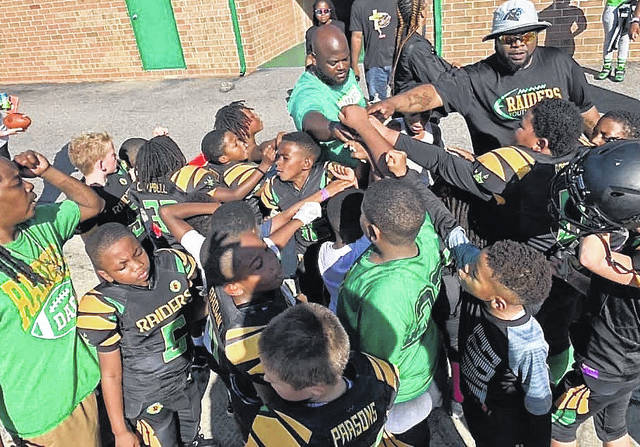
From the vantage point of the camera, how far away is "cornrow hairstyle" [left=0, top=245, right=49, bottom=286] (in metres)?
2.40

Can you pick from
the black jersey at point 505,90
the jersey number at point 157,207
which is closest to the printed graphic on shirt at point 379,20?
the black jersey at point 505,90

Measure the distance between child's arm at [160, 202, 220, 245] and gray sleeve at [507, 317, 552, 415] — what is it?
6.87ft

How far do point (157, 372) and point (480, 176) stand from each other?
2064 millimetres

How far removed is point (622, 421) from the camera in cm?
294

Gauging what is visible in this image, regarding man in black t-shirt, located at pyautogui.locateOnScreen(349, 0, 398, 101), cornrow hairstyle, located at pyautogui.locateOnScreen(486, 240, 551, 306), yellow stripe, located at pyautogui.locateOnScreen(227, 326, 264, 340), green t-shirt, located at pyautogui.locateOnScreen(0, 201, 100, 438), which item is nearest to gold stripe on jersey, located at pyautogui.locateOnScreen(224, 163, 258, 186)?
green t-shirt, located at pyautogui.locateOnScreen(0, 201, 100, 438)

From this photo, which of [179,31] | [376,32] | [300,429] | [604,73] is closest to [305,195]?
[300,429]

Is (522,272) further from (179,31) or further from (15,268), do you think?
(179,31)

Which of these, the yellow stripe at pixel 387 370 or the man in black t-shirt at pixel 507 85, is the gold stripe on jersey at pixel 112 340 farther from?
the man in black t-shirt at pixel 507 85

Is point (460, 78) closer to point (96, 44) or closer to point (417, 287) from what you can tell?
point (417, 287)

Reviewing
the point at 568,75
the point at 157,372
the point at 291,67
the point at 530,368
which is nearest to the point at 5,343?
the point at 157,372

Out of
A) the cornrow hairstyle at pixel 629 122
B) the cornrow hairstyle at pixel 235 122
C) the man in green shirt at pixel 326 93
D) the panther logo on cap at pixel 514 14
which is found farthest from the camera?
the cornrow hairstyle at pixel 235 122

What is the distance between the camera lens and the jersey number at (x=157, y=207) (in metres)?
3.76

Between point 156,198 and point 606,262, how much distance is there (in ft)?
9.28

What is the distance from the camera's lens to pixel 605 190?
2.20 meters
